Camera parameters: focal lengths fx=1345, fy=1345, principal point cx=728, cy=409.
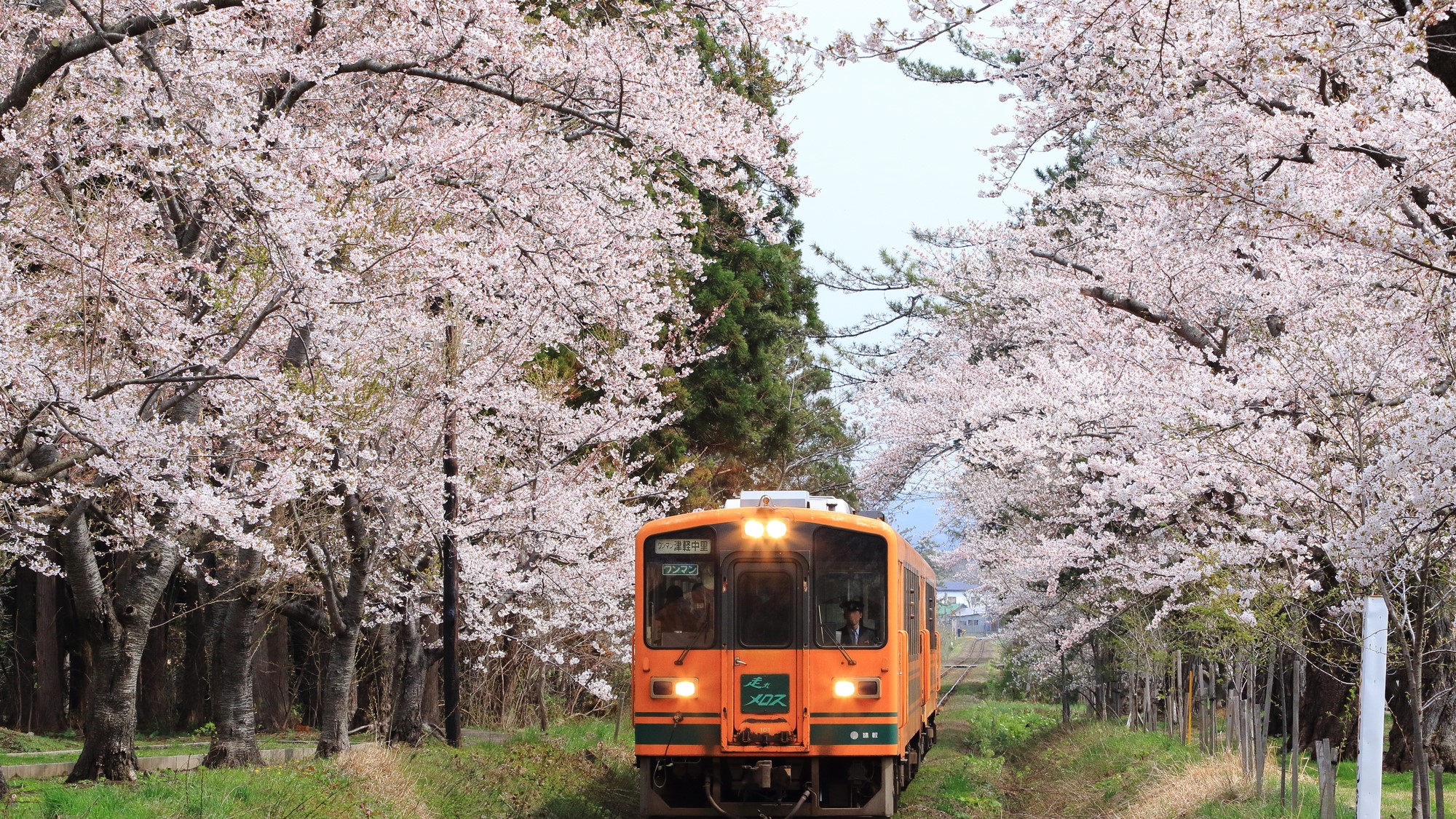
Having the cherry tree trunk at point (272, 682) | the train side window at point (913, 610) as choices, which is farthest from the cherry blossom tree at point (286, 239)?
the cherry tree trunk at point (272, 682)

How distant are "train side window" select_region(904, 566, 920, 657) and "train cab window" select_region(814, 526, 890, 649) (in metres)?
0.66

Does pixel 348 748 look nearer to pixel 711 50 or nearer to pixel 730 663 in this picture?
pixel 730 663

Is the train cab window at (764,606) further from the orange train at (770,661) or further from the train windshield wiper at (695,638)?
the train windshield wiper at (695,638)

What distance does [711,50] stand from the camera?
1970 centimetres

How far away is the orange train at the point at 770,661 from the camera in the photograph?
894 cm

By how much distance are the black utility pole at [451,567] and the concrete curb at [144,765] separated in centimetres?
141

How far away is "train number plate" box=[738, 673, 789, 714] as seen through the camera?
8.98 metres

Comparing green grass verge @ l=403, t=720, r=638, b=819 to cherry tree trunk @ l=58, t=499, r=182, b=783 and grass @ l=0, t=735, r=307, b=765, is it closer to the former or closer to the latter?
cherry tree trunk @ l=58, t=499, r=182, b=783

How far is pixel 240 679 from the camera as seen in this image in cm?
1032

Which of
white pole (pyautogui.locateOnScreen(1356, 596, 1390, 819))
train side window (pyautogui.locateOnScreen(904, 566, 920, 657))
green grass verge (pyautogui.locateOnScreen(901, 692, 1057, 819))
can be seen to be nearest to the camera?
white pole (pyautogui.locateOnScreen(1356, 596, 1390, 819))

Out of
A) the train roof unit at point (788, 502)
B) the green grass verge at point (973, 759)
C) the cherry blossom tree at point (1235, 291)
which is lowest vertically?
the green grass verge at point (973, 759)

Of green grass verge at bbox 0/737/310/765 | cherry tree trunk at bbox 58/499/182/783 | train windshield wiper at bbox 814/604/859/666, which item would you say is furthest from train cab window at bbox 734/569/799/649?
green grass verge at bbox 0/737/310/765

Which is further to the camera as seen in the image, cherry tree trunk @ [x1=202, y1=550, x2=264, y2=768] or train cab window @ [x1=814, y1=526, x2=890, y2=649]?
cherry tree trunk @ [x1=202, y1=550, x2=264, y2=768]

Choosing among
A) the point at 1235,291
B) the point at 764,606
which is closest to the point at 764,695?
the point at 764,606
